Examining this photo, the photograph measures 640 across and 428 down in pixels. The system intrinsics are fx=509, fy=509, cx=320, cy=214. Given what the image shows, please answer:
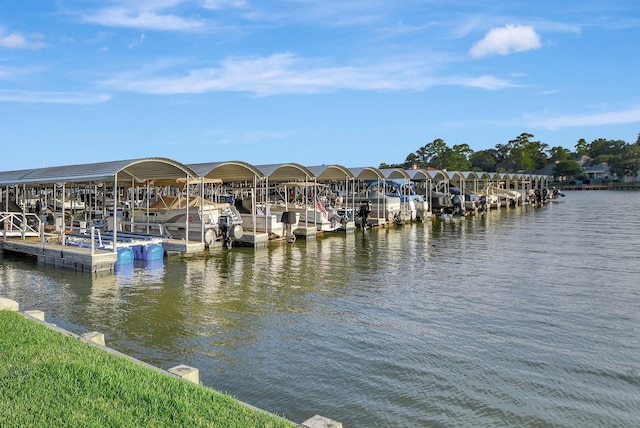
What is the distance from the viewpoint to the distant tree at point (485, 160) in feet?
438

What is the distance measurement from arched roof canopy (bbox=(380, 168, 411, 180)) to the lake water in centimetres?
1764

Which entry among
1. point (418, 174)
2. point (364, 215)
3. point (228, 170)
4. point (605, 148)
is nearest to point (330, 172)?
point (364, 215)

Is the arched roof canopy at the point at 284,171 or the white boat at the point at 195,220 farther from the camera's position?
the arched roof canopy at the point at 284,171

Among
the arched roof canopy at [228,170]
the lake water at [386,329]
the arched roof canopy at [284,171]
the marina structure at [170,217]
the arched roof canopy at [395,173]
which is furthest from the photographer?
the arched roof canopy at [395,173]

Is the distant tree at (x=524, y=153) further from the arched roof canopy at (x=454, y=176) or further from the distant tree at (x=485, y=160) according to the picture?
the arched roof canopy at (x=454, y=176)

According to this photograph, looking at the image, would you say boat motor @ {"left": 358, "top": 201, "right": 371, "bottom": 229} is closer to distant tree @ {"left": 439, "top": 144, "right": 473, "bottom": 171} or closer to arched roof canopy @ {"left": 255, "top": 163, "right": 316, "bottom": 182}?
arched roof canopy @ {"left": 255, "top": 163, "right": 316, "bottom": 182}

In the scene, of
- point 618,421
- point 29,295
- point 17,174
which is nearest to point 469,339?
point 618,421

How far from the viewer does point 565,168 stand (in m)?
125

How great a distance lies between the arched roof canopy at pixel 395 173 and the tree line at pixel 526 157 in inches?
2549

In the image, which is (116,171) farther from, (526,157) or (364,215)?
(526,157)

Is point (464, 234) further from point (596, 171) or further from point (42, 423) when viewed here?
point (596, 171)

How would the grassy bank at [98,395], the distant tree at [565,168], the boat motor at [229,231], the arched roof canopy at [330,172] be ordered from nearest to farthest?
1. the grassy bank at [98,395]
2. the boat motor at [229,231]
3. the arched roof canopy at [330,172]
4. the distant tree at [565,168]

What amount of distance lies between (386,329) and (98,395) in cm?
596

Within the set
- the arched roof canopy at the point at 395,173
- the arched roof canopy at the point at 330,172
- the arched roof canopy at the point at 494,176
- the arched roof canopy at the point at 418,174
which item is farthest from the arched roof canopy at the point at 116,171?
the arched roof canopy at the point at 494,176
